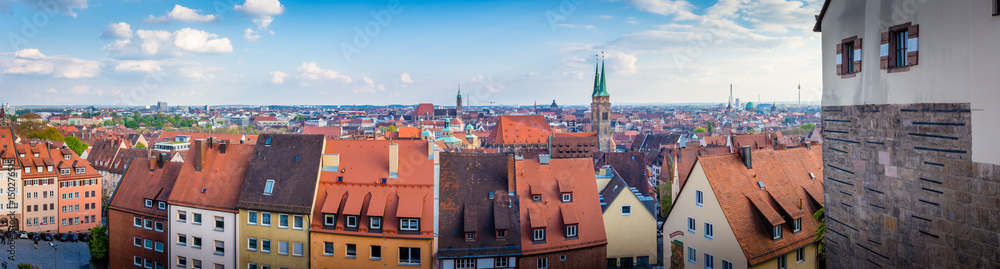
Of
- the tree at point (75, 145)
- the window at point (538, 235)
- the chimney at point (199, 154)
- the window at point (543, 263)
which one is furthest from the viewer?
the tree at point (75, 145)

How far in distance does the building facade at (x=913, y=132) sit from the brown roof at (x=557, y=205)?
1277cm

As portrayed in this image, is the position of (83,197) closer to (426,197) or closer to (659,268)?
(426,197)

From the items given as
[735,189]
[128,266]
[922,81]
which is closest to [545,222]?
[735,189]

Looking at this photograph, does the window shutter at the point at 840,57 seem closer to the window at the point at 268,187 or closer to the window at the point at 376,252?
the window at the point at 376,252

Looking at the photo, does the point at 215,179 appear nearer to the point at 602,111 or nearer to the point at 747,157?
the point at 747,157

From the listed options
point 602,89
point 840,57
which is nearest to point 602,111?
point 602,89

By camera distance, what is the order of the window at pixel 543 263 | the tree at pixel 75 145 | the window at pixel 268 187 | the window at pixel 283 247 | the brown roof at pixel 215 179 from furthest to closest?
the tree at pixel 75 145
the brown roof at pixel 215 179
the window at pixel 268 187
the window at pixel 283 247
the window at pixel 543 263

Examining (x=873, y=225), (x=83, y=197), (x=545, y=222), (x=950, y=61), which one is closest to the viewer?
(x=950, y=61)

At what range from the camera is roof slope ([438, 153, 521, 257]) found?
2609 centimetres

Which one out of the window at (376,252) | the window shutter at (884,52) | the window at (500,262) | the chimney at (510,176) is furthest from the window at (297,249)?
the window shutter at (884,52)

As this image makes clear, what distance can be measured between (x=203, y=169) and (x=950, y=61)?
101 feet

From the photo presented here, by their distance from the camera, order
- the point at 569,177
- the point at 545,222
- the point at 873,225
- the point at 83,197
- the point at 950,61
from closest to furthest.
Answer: the point at 950,61
the point at 873,225
the point at 545,222
the point at 569,177
the point at 83,197

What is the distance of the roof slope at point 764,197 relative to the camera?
23.3 meters

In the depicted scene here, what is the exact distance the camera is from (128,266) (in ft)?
109
